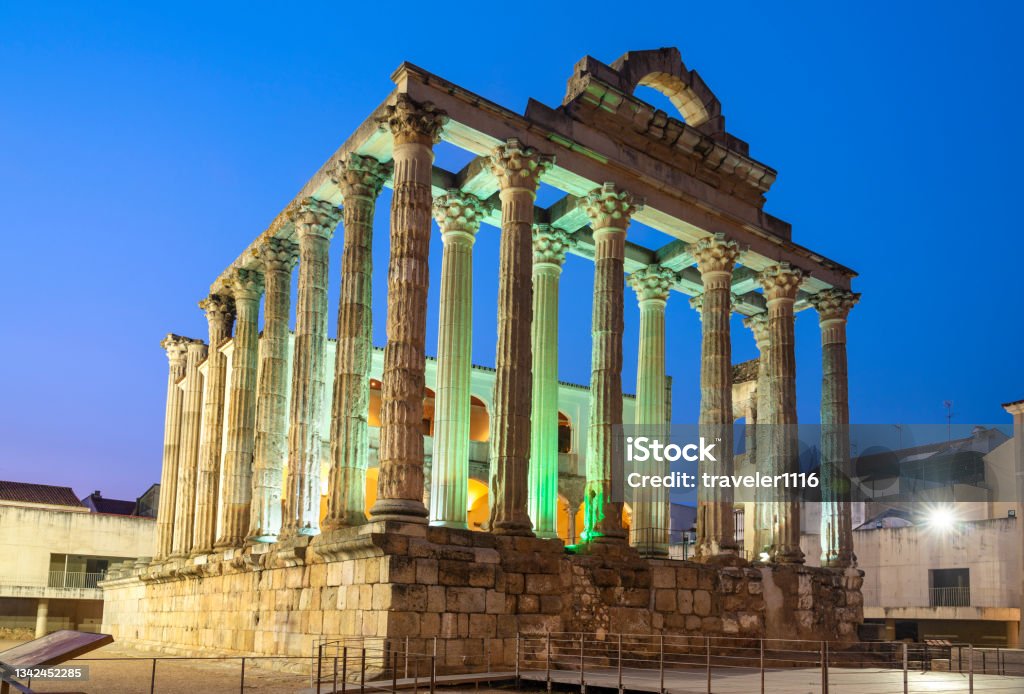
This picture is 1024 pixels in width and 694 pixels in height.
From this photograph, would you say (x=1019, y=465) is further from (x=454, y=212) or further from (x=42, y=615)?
(x=42, y=615)

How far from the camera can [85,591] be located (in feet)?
143

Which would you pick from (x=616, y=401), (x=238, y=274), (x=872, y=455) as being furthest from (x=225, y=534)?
(x=872, y=455)

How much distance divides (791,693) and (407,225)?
9.99 m

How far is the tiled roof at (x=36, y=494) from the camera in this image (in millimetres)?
50406

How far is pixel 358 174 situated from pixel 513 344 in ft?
16.2

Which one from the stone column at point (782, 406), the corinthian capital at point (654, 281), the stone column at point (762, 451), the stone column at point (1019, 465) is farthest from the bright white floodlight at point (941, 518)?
the corinthian capital at point (654, 281)

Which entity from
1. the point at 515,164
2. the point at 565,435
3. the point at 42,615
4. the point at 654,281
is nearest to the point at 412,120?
the point at 515,164

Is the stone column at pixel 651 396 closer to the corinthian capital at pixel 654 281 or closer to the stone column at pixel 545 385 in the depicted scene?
the corinthian capital at pixel 654 281

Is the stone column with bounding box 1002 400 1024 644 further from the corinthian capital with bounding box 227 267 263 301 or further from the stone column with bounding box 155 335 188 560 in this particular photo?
the stone column with bounding box 155 335 188 560

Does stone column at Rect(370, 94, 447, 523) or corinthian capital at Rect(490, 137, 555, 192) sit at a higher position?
corinthian capital at Rect(490, 137, 555, 192)

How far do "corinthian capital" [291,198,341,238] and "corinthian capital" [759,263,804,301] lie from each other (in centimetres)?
1059

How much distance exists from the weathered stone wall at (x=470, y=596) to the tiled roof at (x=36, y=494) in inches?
1107

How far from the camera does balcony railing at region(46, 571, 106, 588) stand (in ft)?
144

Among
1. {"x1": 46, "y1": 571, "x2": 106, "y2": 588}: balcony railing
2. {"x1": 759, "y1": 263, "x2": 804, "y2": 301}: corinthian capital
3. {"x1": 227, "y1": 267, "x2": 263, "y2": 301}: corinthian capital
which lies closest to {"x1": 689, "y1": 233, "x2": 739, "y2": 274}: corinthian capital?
{"x1": 759, "y1": 263, "x2": 804, "y2": 301}: corinthian capital
